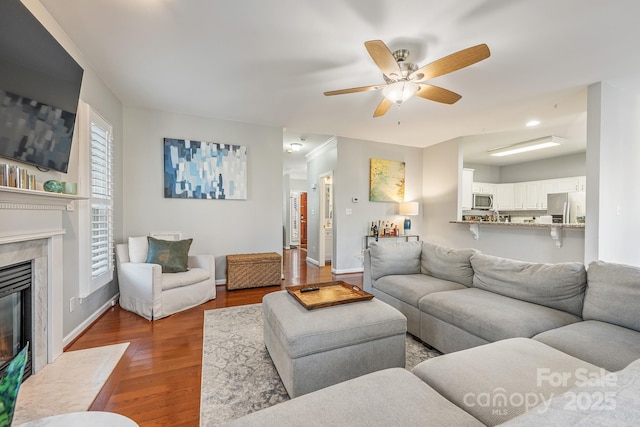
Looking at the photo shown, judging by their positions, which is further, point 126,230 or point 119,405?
point 126,230

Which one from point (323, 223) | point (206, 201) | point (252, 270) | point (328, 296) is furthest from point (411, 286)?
point (323, 223)

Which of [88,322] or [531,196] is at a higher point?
[531,196]

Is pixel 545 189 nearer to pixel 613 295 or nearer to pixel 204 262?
pixel 613 295

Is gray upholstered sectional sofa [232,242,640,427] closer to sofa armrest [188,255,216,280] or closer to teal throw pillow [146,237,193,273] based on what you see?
sofa armrest [188,255,216,280]

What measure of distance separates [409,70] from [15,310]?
3.56m

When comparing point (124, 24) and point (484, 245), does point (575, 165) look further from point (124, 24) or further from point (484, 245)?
point (124, 24)

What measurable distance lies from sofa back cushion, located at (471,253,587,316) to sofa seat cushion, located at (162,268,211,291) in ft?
10.0

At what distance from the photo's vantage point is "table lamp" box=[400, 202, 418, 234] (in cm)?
527

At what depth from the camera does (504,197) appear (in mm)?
7320

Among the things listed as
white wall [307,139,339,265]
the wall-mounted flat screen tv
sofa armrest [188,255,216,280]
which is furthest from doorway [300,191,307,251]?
the wall-mounted flat screen tv

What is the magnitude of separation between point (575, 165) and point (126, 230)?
9.21 m

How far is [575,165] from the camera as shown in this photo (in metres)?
6.19

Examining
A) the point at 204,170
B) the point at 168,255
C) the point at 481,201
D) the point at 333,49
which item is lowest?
the point at 168,255

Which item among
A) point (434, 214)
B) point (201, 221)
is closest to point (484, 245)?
point (434, 214)
